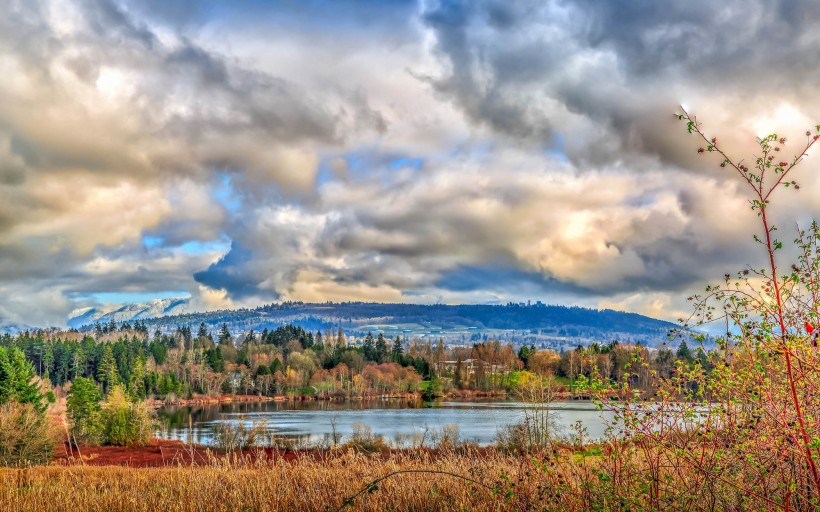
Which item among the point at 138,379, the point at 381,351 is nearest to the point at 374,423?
the point at 138,379

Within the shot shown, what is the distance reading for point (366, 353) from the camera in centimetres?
15825

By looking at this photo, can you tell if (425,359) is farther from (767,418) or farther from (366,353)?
(767,418)

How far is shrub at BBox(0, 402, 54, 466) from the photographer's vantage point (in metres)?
33.0

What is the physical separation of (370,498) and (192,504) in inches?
121

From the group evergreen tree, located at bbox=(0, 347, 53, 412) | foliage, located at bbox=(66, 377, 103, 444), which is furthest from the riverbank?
foliage, located at bbox=(66, 377, 103, 444)

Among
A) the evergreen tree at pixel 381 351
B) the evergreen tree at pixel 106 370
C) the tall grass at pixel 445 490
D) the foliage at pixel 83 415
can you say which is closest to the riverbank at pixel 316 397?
the evergreen tree at pixel 106 370

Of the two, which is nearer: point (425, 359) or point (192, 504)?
Answer: point (192, 504)

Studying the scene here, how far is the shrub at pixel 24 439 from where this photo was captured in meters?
33.0

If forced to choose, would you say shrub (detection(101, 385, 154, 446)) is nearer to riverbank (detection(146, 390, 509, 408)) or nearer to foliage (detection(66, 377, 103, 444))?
foliage (detection(66, 377, 103, 444))

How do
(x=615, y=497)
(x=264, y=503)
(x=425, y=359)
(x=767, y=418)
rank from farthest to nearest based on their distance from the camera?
(x=425, y=359), (x=264, y=503), (x=615, y=497), (x=767, y=418)

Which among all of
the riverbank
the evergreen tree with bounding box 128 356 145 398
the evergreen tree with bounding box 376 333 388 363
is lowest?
the riverbank

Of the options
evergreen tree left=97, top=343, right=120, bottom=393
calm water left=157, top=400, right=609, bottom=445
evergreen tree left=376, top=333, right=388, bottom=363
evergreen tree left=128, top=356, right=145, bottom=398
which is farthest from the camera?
evergreen tree left=376, top=333, right=388, bottom=363

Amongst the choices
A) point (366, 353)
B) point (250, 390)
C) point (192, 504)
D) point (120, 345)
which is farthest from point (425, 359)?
point (192, 504)

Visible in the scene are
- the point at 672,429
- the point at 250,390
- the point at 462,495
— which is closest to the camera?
the point at 672,429
